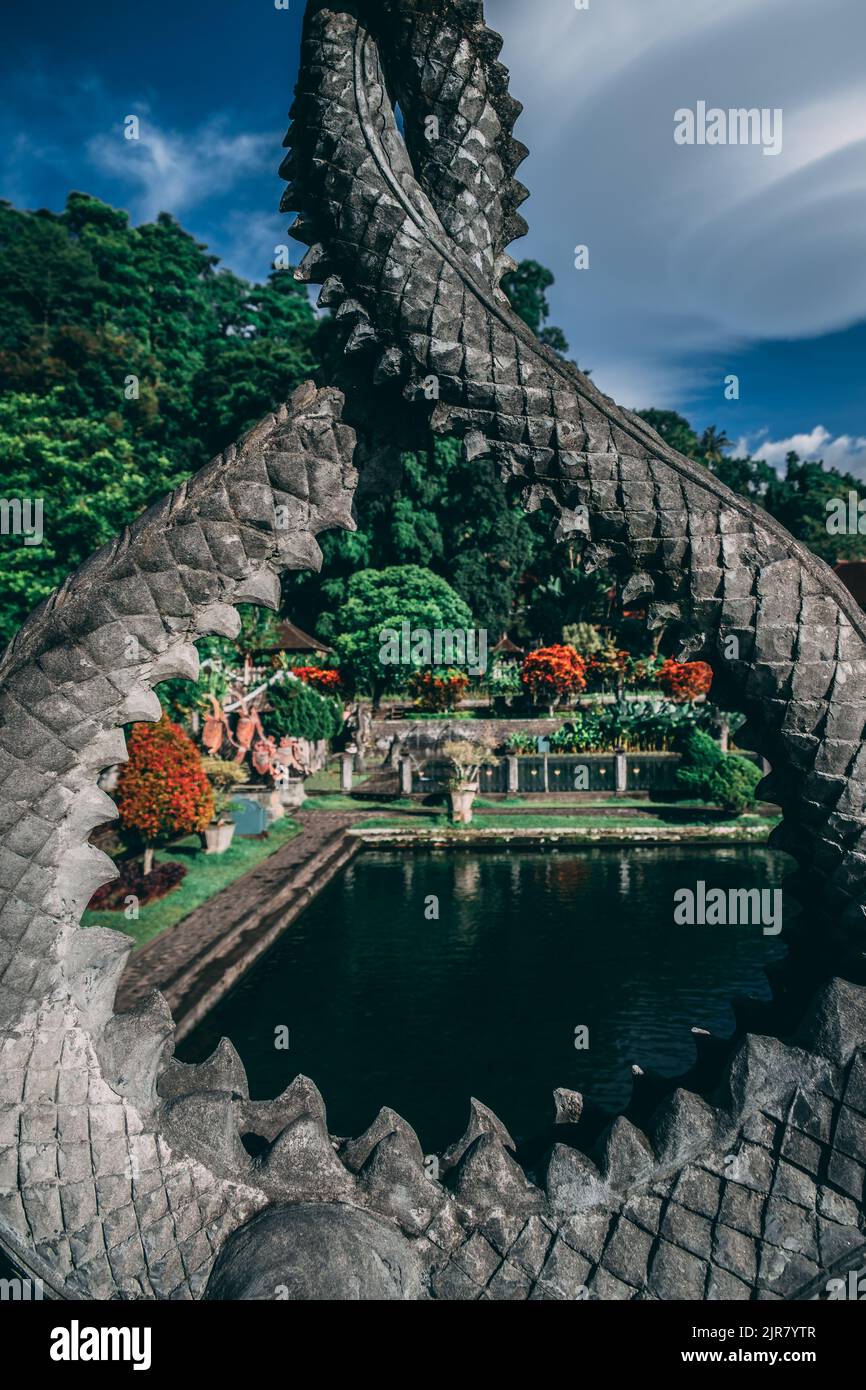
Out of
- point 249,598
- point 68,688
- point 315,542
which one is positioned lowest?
point 68,688

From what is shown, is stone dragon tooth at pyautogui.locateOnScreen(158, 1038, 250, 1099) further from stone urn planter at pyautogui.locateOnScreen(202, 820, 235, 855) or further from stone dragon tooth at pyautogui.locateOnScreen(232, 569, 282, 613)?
stone urn planter at pyautogui.locateOnScreen(202, 820, 235, 855)

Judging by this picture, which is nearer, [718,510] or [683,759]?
[718,510]

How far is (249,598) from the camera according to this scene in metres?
3.90

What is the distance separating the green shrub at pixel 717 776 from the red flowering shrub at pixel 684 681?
520 cm

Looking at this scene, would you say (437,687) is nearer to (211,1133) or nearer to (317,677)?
(317,677)

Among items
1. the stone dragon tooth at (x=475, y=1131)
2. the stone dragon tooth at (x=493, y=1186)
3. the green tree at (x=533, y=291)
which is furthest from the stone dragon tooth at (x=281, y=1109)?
the green tree at (x=533, y=291)

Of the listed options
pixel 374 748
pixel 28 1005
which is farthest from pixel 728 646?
pixel 374 748

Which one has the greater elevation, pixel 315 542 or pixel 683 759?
pixel 315 542

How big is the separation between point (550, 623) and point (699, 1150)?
37.6m

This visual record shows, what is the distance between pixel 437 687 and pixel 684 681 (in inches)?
312

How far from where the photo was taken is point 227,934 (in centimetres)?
1217

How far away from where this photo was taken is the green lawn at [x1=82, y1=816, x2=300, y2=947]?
12.5m

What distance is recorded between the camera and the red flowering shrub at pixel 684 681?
26812mm
